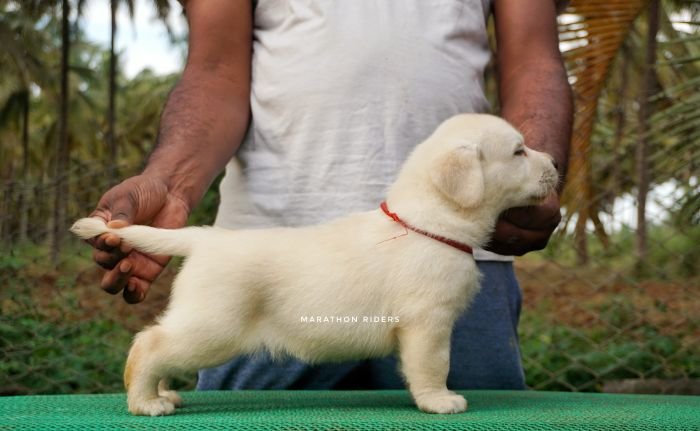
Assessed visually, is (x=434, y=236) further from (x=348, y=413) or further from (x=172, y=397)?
(x=172, y=397)

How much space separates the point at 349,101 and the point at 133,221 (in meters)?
0.94

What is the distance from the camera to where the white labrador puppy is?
221 centimetres

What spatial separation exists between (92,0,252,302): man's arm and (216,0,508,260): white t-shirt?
136 millimetres

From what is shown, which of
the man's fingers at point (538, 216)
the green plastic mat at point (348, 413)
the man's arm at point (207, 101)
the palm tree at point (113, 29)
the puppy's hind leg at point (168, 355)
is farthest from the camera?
the palm tree at point (113, 29)

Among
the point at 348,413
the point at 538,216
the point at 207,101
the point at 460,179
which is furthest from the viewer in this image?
the point at 207,101

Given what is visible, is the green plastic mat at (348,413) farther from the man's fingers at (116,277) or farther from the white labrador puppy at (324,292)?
the man's fingers at (116,277)

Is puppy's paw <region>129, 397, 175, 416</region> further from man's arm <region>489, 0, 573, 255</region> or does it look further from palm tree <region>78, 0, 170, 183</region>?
palm tree <region>78, 0, 170, 183</region>

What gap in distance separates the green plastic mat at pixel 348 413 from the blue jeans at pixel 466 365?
0.22 m

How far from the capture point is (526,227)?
2.50 m

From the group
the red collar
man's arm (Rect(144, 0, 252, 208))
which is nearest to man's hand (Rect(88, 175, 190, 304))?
man's arm (Rect(144, 0, 252, 208))

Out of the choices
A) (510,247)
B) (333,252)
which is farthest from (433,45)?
(333,252)

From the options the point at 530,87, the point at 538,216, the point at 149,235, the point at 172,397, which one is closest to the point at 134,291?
the point at 149,235

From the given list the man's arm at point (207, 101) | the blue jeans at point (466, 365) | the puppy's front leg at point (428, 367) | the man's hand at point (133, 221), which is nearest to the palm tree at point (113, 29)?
the man's arm at point (207, 101)

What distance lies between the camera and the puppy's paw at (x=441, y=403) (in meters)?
2.23
